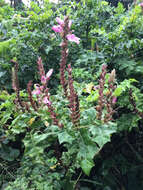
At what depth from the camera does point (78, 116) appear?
3.52ft

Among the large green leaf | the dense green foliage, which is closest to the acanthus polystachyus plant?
the dense green foliage

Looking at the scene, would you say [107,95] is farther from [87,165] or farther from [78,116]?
[87,165]

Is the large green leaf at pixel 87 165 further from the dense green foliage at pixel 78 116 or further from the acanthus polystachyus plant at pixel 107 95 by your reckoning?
the acanthus polystachyus plant at pixel 107 95

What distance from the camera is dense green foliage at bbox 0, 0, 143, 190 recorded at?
106 cm

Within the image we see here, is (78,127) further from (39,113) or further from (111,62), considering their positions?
(111,62)

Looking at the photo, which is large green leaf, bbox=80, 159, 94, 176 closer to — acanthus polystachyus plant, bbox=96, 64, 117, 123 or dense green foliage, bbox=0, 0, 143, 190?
dense green foliage, bbox=0, 0, 143, 190

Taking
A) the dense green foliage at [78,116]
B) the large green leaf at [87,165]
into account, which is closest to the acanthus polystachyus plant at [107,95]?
the dense green foliage at [78,116]

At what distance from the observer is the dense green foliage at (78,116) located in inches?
41.8

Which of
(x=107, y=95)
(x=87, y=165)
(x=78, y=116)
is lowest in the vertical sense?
(x=87, y=165)

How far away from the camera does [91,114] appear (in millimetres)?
1149

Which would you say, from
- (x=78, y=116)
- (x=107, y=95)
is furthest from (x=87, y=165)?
(x=107, y=95)

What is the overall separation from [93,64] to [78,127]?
127cm

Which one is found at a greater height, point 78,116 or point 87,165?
point 78,116

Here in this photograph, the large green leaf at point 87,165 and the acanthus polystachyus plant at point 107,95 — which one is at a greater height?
the acanthus polystachyus plant at point 107,95
